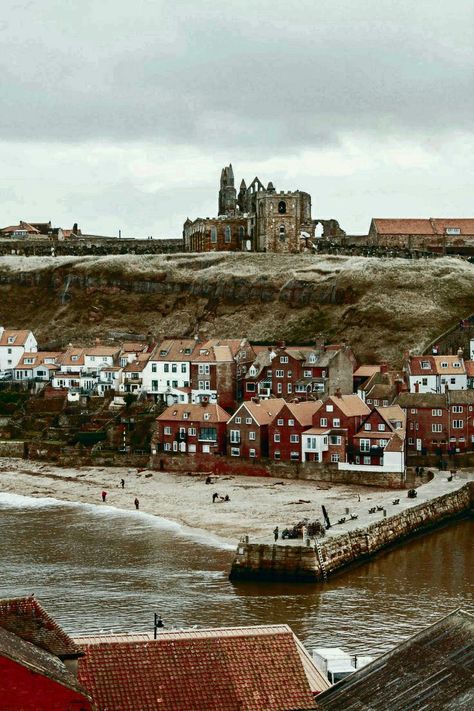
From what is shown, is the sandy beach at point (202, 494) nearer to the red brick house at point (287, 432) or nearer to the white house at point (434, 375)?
the red brick house at point (287, 432)

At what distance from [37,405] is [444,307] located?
142 ft

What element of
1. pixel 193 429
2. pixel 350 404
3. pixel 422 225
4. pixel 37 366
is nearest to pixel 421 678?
pixel 350 404

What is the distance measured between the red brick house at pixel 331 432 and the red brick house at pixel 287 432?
80cm

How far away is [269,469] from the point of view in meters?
78.4

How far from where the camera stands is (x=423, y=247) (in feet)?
458

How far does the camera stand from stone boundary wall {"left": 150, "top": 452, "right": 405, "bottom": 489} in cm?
7400

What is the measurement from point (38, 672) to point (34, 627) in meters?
1.75

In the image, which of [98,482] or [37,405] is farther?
[37,405]

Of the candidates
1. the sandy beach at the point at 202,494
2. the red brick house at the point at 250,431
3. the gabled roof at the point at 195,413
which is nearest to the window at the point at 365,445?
the sandy beach at the point at 202,494

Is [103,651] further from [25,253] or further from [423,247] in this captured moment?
[25,253]

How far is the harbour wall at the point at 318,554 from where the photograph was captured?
49.6 meters

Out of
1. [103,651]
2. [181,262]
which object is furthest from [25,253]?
[103,651]

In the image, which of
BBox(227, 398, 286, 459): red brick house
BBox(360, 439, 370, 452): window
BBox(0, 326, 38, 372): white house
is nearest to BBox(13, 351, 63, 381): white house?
BBox(0, 326, 38, 372): white house

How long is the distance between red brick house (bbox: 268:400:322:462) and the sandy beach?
322cm
